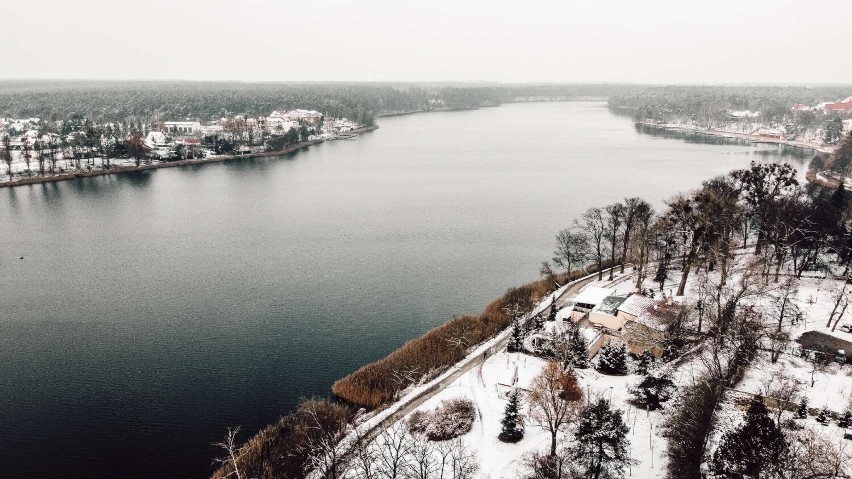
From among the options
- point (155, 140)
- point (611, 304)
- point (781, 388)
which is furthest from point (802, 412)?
point (155, 140)

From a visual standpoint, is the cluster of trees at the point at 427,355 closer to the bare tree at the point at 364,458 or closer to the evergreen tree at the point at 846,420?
the bare tree at the point at 364,458

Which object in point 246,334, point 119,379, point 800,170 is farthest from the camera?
point 800,170

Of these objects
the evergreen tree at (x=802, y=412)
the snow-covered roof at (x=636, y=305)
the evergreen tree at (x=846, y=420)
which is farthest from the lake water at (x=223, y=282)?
the evergreen tree at (x=846, y=420)

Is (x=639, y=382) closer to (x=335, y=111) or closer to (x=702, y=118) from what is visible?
(x=335, y=111)

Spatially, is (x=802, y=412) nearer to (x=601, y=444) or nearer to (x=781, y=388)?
(x=781, y=388)

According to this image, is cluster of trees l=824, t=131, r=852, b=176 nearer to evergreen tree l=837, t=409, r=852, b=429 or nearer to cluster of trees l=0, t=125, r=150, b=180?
evergreen tree l=837, t=409, r=852, b=429

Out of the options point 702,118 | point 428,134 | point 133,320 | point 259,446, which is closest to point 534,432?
point 259,446

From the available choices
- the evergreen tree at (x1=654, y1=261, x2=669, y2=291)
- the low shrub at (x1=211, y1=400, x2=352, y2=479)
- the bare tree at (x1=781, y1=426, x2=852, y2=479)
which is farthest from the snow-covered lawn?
the evergreen tree at (x1=654, y1=261, x2=669, y2=291)
